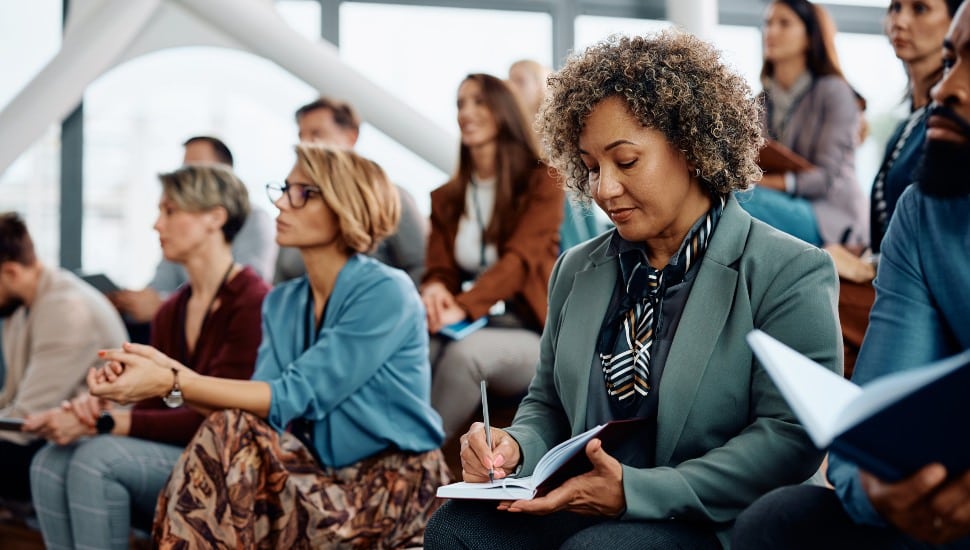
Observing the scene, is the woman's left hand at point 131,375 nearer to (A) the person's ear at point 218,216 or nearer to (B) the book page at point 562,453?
(A) the person's ear at point 218,216

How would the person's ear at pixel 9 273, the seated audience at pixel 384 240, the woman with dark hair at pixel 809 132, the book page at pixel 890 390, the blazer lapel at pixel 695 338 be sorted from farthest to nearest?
1. the seated audience at pixel 384 240
2. the person's ear at pixel 9 273
3. the woman with dark hair at pixel 809 132
4. the blazer lapel at pixel 695 338
5. the book page at pixel 890 390

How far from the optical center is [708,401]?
5.34 ft

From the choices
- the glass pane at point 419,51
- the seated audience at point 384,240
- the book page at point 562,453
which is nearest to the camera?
the book page at point 562,453

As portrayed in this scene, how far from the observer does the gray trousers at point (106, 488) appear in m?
2.73

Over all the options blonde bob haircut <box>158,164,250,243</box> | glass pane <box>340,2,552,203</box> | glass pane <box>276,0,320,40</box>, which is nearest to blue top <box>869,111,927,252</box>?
blonde bob haircut <box>158,164,250,243</box>

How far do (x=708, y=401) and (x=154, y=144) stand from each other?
5.05 meters

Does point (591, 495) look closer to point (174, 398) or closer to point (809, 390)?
point (809, 390)

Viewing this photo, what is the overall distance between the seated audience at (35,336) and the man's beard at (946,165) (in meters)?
2.82

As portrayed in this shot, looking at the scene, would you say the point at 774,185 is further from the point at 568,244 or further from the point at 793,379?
the point at 793,379

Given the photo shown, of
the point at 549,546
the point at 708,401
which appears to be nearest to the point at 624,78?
the point at 708,401

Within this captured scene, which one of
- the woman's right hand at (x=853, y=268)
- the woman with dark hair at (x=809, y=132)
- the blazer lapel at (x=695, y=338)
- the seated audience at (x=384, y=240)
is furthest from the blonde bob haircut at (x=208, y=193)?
the blazer lapel at (x=695, y=338)

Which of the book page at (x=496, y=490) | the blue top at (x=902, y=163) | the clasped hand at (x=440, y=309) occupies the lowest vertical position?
the clasped hand at (x=440, y=309)

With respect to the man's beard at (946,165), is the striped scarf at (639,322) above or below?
below

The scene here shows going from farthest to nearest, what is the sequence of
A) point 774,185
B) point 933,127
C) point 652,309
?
point 774,185
point 652,309
point 933,127
